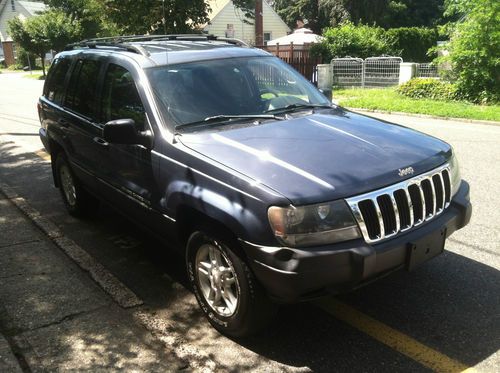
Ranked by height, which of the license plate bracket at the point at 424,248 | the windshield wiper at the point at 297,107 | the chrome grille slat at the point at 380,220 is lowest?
the license plate bracket at the point at 424,248

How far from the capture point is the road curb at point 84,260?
387 centimetres

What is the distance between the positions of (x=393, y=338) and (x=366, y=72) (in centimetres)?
1680

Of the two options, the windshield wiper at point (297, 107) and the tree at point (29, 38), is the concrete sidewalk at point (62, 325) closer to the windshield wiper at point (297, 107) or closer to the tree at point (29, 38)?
the windshield wiper at point (297, 107)

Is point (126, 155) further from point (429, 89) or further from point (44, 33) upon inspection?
point (44, 33)

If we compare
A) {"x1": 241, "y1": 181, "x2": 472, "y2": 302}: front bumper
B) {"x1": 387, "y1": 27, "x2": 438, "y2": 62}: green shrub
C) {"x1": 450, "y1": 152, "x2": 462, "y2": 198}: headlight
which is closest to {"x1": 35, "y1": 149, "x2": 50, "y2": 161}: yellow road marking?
{"x1": 241, "y1": 181, "x2": 472, "y2": 302}: front bumper

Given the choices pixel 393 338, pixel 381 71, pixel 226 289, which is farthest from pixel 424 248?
pixel 381 71

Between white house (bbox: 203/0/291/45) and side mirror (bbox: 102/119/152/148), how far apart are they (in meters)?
35.8

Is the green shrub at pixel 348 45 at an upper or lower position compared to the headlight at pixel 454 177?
upper

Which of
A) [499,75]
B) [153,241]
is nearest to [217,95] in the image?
[153,241]

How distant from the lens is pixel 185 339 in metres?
3.33

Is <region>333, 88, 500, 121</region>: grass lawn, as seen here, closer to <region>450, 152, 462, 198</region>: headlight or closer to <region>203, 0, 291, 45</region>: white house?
<region>450, 152, 462, 198</region>: headlight

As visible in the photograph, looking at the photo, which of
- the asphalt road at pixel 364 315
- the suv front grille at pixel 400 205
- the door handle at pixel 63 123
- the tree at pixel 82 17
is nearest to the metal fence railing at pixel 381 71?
the asphalt road at pixel 364 315

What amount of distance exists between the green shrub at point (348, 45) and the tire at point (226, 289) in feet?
63.6

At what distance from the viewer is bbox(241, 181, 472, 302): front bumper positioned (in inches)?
107
